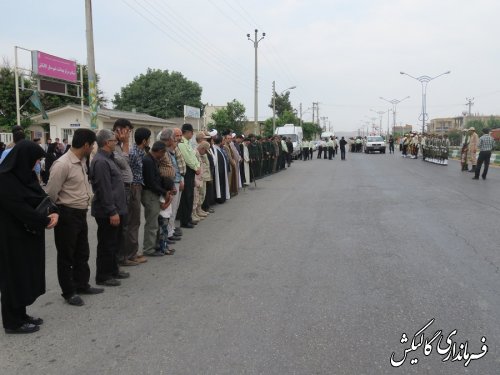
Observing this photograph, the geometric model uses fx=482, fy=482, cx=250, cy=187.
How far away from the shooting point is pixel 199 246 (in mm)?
7582

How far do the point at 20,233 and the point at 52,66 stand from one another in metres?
17.8

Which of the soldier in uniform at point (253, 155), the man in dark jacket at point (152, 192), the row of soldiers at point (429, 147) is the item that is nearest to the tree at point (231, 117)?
the row of soldiers at point (429, 147)

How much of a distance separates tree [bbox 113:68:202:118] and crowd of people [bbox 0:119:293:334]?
185ft

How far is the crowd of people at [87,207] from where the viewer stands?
423cm

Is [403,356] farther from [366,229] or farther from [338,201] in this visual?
[338,201]

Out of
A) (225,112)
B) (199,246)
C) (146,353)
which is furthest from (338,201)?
(225,112)

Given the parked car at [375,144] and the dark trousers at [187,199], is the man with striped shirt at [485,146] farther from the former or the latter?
the parked car at [375,144]

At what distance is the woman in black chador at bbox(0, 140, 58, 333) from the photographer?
4105 millimetres

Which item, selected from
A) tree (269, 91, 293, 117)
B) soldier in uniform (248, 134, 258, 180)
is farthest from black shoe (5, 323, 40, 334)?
tree (269, 91, 293, 117)

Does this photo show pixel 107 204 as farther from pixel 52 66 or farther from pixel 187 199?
pixel 52 66

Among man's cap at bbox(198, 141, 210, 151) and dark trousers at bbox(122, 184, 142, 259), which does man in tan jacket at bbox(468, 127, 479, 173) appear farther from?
dark trousers at bbox(122, 184, 142, 259)

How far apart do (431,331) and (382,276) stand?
5.14 ft

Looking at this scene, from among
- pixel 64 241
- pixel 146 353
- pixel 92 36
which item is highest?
pixel 92 36

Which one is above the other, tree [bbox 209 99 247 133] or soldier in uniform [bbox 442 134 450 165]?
tree [bbox 209 99 247 133]
